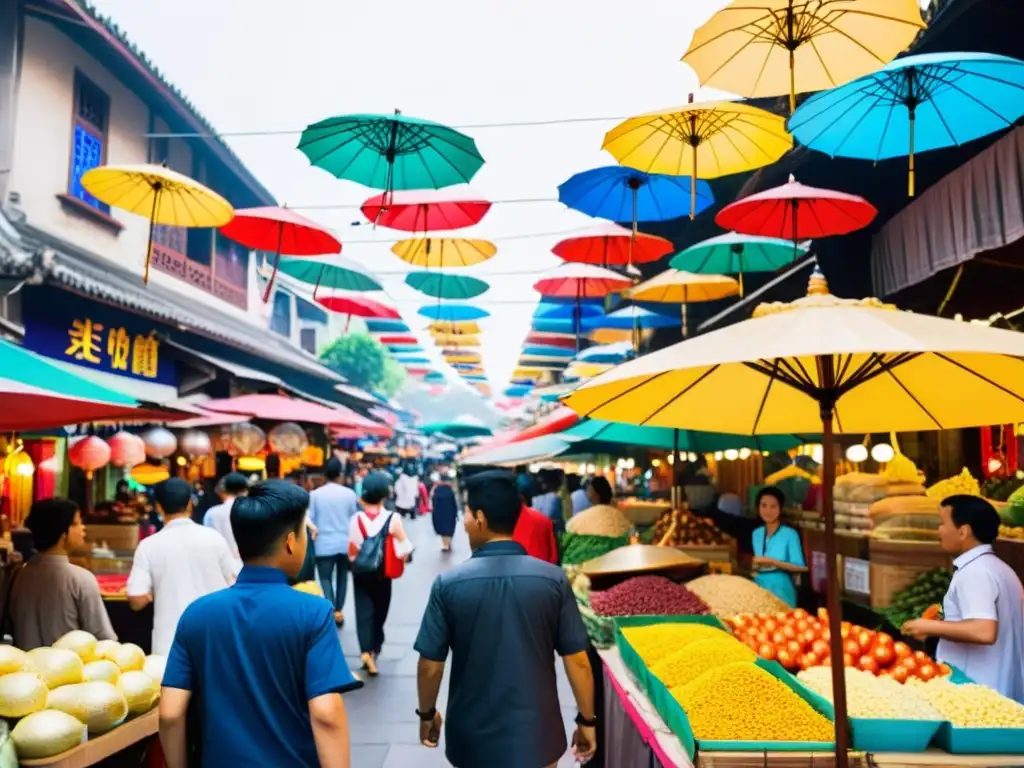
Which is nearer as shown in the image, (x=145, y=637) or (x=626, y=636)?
(x=626, y=636)

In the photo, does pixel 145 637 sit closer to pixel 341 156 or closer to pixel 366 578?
pixel 366 578

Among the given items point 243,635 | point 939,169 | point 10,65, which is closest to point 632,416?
point 243,635

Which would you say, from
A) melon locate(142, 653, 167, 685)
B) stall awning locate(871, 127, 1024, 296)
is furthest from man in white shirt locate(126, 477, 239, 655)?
stall awning locate(871, 127, 1024, 296)

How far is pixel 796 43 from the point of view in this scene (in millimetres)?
5355

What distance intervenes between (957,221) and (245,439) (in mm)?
9788

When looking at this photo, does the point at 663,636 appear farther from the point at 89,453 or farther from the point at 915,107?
the point at 89,453

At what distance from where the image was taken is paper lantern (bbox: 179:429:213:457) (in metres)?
10.8

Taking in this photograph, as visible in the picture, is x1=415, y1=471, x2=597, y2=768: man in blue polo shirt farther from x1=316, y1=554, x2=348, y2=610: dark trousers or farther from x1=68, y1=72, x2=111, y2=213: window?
x1=68, y1=72, x2=111, y2=213: window

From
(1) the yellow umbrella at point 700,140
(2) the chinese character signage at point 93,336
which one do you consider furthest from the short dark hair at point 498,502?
(2) the chinese character signage at point 93,336

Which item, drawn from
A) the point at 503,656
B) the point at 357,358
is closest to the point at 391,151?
the point at 503,656

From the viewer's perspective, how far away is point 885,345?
7.79 feet

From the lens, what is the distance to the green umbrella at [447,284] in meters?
13.2

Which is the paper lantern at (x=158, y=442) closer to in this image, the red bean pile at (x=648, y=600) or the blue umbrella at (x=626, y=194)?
the blue umbrella at (x=626, y=194)

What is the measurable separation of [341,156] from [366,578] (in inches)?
158
